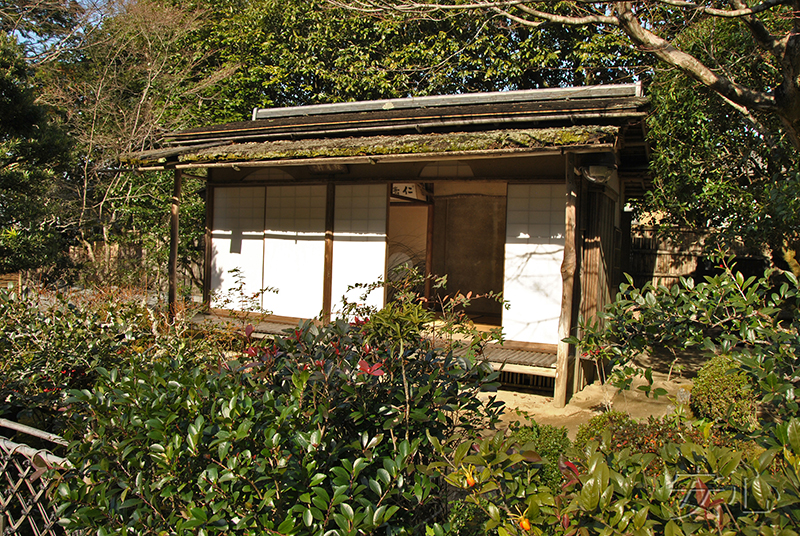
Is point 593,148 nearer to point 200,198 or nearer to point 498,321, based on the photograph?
point 498,321

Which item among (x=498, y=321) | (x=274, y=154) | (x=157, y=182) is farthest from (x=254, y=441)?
(x=157, y=182)

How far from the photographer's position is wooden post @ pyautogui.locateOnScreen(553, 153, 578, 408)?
5.91m

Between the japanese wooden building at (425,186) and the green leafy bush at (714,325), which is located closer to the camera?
the green leafy bush at (714,325)

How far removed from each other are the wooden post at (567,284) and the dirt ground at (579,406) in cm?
18

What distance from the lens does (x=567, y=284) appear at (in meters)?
6.04

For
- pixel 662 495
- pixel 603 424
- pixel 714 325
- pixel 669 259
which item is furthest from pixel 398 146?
pixel 669 259

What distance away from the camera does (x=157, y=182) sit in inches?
512

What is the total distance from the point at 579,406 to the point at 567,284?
137 cm

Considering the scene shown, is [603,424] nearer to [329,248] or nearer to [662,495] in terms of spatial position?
[662,495]

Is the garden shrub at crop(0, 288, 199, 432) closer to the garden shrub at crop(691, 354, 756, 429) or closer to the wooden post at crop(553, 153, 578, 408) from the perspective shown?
the wooden post at crop(553, 153, 578, 408)

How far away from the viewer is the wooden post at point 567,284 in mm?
5910

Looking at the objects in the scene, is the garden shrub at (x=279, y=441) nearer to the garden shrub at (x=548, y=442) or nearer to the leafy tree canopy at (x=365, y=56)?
the garden shrub at (x=548, y=442)

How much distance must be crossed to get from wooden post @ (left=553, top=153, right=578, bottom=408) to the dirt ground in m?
0.18

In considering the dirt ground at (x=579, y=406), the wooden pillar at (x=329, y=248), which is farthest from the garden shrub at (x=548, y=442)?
the wooden pillar at (x=329, y=248)
